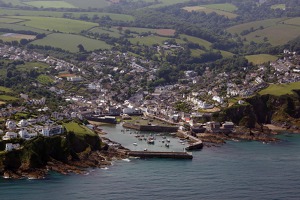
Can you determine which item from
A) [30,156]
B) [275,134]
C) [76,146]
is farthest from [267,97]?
[30,156]

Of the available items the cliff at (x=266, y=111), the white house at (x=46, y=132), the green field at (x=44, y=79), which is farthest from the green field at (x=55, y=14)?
the white house at (x=46, y=132)

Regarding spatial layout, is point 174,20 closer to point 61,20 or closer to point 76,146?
point 61,20

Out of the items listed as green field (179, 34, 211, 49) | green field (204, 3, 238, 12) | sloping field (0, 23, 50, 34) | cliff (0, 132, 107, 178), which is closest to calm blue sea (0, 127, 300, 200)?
cliff (0, 132, 107, 178)

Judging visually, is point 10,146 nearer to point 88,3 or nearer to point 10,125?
point 10,125

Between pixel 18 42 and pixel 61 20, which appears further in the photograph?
pixel 61 20

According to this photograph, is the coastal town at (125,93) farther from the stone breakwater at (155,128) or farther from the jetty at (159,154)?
the jetty at (159,154)

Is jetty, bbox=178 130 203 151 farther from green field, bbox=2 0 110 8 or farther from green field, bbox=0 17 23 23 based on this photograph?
green field, bbox=2 0 110 8
